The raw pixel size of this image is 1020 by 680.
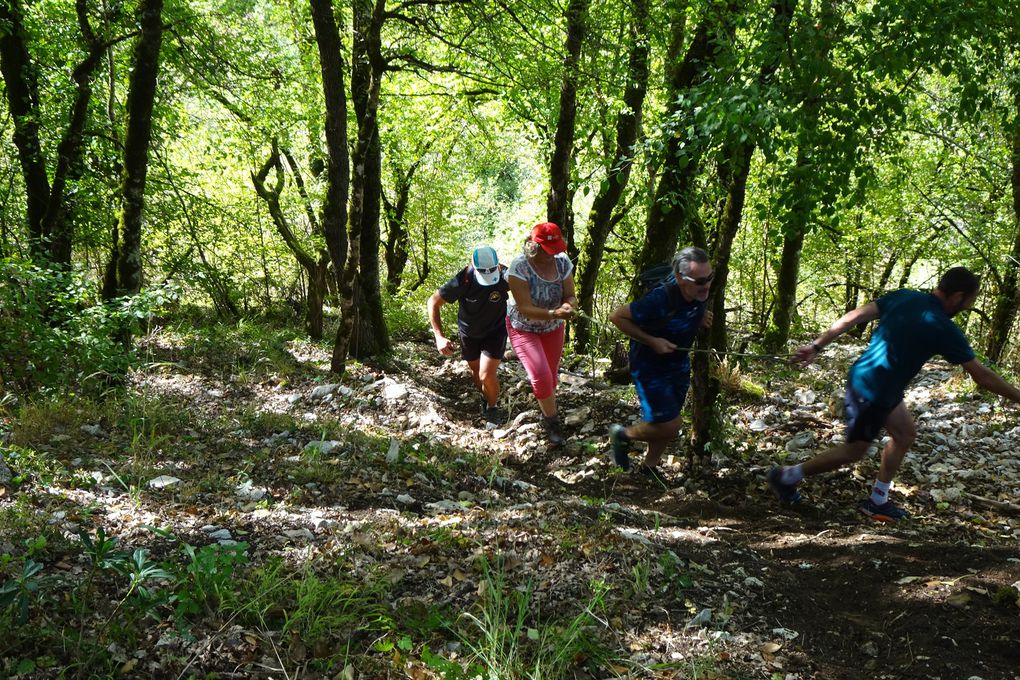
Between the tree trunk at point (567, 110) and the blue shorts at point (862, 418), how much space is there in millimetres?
4713

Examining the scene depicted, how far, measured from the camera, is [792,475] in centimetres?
545

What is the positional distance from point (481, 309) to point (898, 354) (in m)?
4.09

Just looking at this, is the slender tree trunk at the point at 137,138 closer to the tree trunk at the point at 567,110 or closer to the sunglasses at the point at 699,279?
the tree trunk at the point at 567,110

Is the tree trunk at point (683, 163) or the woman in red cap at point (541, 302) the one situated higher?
the tree trunk at point (683, 163)

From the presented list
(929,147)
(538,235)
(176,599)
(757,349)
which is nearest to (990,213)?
(929,147)

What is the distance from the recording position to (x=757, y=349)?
40.5 feet

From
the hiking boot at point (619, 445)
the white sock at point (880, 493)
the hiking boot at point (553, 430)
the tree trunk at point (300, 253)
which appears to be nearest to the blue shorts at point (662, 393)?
the hiking boot at point (619, 445)

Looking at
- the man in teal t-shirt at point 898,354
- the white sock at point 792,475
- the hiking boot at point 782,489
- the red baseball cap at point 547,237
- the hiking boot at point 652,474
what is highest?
the red baseball cap at point 547,237

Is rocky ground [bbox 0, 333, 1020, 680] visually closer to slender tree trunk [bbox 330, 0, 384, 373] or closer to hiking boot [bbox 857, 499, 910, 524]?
hiking boot [bbox 857, 499, 910, 524]

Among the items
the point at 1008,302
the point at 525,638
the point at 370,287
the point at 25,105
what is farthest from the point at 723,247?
the point at 25,105

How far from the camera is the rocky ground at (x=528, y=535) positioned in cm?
295

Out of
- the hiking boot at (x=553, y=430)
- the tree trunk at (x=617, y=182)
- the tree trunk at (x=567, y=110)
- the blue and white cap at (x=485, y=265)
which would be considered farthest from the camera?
the tree trunk at (x=617, y=182)

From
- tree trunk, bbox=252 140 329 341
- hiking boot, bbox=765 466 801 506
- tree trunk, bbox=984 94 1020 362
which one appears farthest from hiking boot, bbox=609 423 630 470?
tree trunk, bbox=252 140 329 341

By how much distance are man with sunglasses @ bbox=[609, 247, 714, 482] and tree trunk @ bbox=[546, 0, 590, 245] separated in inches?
147
